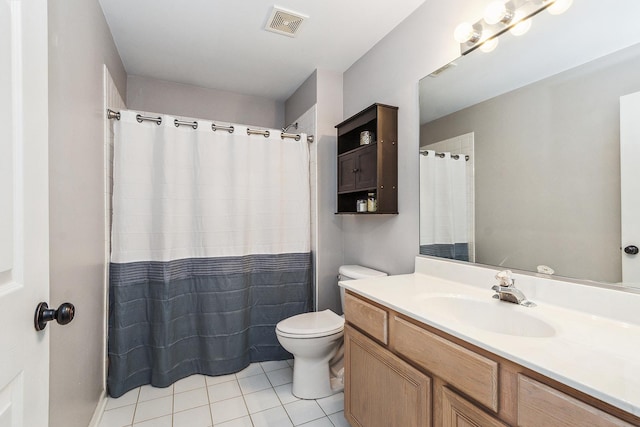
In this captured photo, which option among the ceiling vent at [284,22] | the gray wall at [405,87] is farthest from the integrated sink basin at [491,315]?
the ceiling vent at [284,22]

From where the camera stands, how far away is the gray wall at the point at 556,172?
3.27ft

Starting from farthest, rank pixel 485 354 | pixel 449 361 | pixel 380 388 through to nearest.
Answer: pixel 380 388 < pixel 449 361 < pixel 485 354

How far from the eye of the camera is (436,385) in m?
0.99

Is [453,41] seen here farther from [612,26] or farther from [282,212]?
[282,212]

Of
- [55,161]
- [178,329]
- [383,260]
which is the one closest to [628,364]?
[383,260]

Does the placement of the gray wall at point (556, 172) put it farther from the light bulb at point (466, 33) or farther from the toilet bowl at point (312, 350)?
the toilet bowl at point (312, 350)

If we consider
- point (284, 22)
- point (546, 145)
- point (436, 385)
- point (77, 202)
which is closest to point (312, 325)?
point (436, 385)

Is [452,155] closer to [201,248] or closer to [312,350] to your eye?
[312,350]

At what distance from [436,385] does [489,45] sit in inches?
57.7

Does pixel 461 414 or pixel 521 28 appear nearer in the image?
pixel 461 414

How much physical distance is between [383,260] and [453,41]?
1.33 meters

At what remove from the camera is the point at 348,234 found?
2465 mm

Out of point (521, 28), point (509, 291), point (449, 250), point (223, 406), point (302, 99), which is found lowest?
point (223, 406)

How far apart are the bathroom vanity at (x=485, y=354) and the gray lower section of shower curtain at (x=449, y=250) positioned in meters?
0.05
